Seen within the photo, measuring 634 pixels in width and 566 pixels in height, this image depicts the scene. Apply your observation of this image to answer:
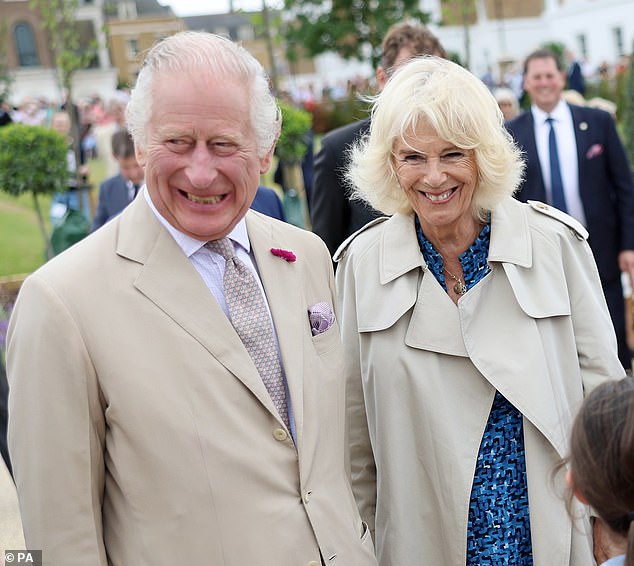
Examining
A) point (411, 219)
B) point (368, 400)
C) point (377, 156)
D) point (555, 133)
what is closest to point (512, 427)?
point (368, 400)

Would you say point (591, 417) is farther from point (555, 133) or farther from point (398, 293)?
point (555, 133)

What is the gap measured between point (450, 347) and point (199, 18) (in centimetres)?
8673

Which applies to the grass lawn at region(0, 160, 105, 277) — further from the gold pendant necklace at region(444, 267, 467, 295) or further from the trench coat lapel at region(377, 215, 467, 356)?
the gold pendant necklace at region(444, 267, 467, 295)

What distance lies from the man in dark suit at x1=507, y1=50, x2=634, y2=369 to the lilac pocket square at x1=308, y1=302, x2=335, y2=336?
3.31 m

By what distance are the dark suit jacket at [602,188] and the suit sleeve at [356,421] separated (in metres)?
2.84

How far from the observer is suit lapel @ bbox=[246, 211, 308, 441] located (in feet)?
7.36

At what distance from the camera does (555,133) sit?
5691mm

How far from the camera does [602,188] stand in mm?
5551

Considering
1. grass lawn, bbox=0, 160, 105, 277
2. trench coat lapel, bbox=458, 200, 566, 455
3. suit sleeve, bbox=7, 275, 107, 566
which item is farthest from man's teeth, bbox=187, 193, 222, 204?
grass lawn, bbox=0, 160, 105, 277

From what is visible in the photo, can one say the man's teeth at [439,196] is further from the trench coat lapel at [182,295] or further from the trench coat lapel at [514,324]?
the trench coat lapel at [182,295]

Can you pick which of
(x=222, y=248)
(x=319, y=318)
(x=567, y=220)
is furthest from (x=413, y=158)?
(x=222, y=248)

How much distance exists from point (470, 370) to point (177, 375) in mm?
1074

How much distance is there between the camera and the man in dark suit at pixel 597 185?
5.48 m

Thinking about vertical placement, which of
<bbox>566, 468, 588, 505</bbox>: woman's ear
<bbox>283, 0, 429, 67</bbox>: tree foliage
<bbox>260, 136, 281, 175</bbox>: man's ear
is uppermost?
<bbox>283, 0, 429, 67</bbox>: tree foliage
